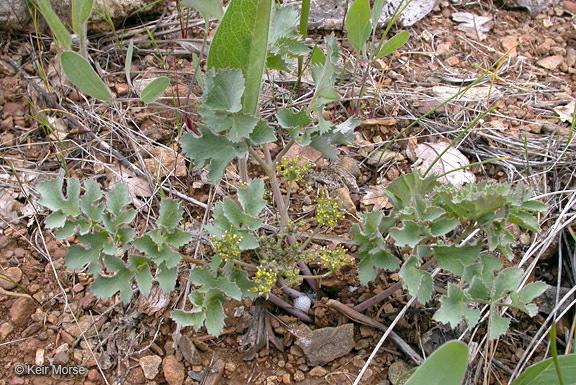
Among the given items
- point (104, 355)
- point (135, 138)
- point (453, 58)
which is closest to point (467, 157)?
point (453, 58)

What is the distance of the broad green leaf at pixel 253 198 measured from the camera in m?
1.66

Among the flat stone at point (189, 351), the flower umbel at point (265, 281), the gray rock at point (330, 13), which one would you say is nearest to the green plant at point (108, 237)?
the flower umbel at point (265, 281)

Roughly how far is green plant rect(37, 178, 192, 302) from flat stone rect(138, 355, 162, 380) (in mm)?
412

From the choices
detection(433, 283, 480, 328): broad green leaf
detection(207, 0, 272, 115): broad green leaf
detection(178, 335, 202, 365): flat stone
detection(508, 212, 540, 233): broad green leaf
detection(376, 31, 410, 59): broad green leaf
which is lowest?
detection(178, 335, 202, 365): flat stone

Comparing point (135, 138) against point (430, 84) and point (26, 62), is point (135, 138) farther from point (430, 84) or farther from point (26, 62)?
point (430, 84)

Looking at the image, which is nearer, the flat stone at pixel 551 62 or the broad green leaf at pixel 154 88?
the broad green leaf at pixel 154 88

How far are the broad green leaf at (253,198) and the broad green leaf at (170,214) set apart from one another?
0.66 feet

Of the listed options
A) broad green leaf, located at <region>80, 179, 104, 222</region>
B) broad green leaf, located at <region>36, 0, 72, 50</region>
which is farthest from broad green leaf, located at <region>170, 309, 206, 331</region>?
Answer: broad green leaf, located at <region>36, 0, 72, 50</region>

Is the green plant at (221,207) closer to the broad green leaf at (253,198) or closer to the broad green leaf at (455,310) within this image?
the broad green leaf at (253,198)

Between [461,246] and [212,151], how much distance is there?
0.83 meters

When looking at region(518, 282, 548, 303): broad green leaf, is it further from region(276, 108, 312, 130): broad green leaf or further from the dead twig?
region(276, 108, 312, 130): broad green leaf

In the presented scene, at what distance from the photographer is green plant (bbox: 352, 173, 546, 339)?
150 cm

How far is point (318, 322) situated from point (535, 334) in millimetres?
853

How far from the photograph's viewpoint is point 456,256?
1593 mm
